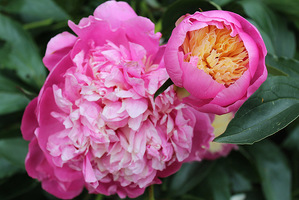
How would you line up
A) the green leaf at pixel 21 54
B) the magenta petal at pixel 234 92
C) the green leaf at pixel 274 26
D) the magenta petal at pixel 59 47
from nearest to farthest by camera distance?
the magenta petal at pixel 234 92
the magenta petal at pixel 59 47
the green leaf at pixel 274 26
the green leaf at pixel 21 54

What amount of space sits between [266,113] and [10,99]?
0.44 m

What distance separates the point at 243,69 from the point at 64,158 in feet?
0.80

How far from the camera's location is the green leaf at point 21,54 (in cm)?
71

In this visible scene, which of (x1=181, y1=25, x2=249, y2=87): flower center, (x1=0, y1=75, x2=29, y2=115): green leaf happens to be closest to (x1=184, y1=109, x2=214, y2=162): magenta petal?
(x1=181, y1=25, x2=249, y2=87): flower center

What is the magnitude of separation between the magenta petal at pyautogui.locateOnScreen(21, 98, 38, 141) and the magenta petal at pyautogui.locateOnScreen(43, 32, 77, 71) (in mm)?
64

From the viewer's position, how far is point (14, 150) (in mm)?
646

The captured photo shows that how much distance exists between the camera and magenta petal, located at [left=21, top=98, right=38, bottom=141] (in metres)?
0.52

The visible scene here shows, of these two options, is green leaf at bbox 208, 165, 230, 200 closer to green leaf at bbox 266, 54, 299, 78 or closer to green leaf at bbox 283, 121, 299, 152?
green leaf at bbox 283, 121, 299, 152

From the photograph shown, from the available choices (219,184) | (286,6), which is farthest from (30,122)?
(286,6)

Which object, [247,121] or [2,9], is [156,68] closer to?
[247,121]

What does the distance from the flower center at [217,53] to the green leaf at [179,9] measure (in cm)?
12

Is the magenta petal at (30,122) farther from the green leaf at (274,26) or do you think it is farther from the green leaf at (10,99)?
the green leaf at (274,26)

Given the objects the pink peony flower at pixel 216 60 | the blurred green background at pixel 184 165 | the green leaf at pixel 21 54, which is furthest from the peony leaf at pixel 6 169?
the pink peony flower at pixel 216 60

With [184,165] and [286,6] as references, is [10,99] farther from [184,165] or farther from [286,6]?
[286,6]
